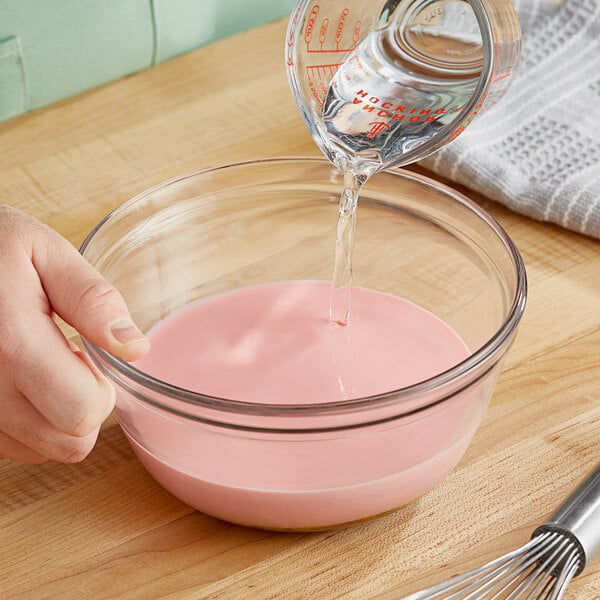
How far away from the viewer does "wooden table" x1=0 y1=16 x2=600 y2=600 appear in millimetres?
626

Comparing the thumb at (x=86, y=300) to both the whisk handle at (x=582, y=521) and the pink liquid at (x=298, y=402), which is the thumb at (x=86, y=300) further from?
the whisk handle at (x=582, y=521)

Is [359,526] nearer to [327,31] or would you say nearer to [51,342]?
[51,342]

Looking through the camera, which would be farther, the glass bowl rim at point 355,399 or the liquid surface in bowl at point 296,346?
the liquid surface in bowl at point 296,346

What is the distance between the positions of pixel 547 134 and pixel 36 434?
2.10ft

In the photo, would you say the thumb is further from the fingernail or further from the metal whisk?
the metal whisk

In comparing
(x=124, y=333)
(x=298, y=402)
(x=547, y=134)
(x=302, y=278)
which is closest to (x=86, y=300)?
(x=124, y=333)

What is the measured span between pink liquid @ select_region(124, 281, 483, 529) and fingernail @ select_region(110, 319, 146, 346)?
4 centimetres

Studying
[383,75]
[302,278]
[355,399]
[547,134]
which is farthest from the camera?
[547,134]

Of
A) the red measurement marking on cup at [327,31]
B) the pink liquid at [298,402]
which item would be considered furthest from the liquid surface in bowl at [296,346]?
the red measurement marking on cup at [327,31]

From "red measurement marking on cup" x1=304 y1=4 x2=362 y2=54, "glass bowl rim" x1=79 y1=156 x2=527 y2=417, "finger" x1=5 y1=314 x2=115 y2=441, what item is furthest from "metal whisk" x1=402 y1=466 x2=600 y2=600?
"red measurement marking on cup" x1=304 y1=4 x2=362 y2=54

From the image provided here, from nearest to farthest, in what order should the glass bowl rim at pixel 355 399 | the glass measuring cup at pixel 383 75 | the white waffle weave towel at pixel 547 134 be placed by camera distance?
the glass bowl rim at pixel 355 399, the glass measuring cup at pixel 383 75, the white waffle weave towel at pixel 547 134

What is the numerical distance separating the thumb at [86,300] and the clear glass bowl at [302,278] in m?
0.01

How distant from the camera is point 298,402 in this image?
0.68m

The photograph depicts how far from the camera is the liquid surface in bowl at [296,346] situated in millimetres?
697
